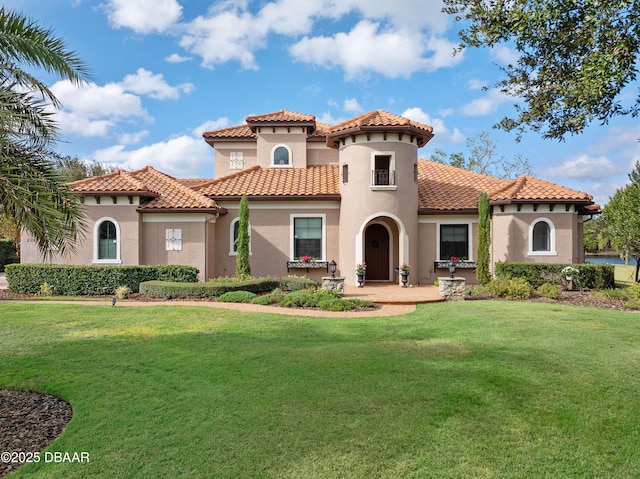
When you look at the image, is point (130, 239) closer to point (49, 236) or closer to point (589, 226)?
point (49, 236)

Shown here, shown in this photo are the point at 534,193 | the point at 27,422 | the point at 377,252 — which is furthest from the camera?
the point at 377,252

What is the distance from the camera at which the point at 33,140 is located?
684cm

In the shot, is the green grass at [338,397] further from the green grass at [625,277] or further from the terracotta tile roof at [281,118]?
the terracotta tile roof at [281,118]

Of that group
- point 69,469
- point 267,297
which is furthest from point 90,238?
point 69,469

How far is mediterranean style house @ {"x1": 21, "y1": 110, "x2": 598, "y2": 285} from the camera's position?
18141 mm

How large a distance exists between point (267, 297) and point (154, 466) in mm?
9883

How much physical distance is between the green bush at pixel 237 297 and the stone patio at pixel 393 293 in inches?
131

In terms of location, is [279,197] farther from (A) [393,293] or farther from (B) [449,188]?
(B) [449,188]

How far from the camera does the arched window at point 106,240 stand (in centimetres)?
1809

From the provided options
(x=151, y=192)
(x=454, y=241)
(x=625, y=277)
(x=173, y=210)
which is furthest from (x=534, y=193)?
(x=625, y=277)

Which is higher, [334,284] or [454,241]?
[454,241]

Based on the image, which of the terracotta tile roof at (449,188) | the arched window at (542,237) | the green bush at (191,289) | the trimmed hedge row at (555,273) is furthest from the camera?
the terracotta tile roof at (449,188)

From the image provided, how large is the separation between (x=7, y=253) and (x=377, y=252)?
1096 inches

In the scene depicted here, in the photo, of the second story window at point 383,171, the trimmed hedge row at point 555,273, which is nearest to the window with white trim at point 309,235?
the second story window at point 383,171
